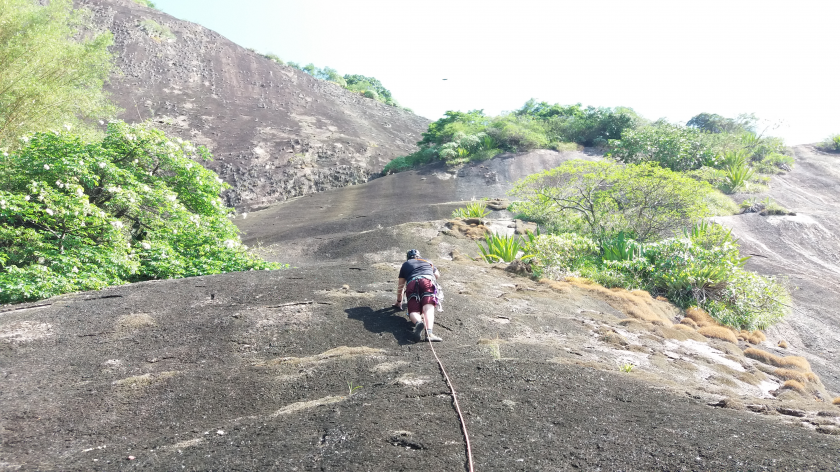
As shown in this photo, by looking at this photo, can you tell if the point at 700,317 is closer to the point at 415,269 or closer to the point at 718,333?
the point at 718,333

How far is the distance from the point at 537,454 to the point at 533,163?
24364 mm

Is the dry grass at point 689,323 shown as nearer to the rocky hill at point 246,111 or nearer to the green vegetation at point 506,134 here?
the green vegetation at point 506,134

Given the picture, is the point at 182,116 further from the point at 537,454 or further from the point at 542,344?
the point at 537,454

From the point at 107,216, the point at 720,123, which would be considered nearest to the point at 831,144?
A: the point at 720,123

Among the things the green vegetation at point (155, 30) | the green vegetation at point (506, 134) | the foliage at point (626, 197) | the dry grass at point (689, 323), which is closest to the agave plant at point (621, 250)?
the foliage at point (626, 197)

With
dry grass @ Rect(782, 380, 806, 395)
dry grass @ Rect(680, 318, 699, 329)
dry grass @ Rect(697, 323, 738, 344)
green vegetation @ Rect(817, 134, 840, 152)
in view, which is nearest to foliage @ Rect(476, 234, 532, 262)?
dry grass @ Rect(680, 318, 699, 329)

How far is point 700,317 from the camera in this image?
9367 mm

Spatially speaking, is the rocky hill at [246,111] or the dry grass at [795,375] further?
the rocky hill at [246,111]

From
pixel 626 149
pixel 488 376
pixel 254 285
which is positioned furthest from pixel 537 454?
pixel 626 149

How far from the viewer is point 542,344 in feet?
19.4

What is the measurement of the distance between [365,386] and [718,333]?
7113 millimetres

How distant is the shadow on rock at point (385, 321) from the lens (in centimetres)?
577

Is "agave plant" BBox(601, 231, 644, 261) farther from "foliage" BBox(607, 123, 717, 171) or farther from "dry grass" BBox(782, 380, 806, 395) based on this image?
"foliage" BBox(607, 123, 717, 171)

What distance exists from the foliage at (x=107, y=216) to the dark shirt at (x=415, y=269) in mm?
4387
